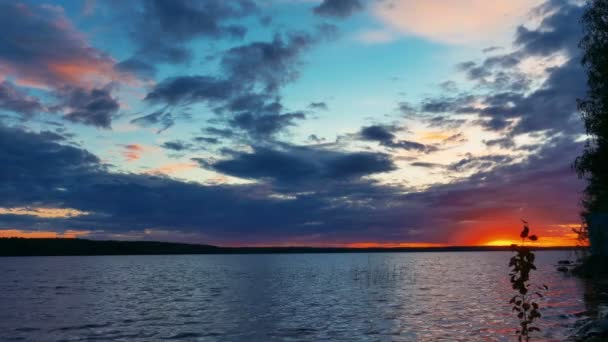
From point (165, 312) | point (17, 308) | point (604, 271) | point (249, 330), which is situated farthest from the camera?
point (604, 271)

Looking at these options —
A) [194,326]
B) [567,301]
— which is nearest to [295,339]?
[194,326]

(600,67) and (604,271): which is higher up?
(600,67)

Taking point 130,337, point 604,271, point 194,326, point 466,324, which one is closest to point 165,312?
point 194,326

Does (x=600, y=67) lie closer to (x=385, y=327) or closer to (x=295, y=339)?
(x=385, y=327)

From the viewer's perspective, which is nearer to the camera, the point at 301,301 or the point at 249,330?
the point at 249,330

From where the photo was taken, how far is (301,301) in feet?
206

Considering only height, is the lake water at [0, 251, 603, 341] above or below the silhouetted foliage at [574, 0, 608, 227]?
below

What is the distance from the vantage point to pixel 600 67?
4091 centimetres

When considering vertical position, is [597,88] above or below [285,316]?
above

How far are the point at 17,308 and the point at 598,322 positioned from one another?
57.4 m

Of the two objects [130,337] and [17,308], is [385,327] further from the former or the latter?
[17,308]

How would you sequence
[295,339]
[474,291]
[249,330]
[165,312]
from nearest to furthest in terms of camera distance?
1. [295,339]
2. [249,330]
3. [165,312]
4. [474,291]

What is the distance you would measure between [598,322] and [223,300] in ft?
148

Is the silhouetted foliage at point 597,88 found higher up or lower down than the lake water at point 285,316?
higher up
